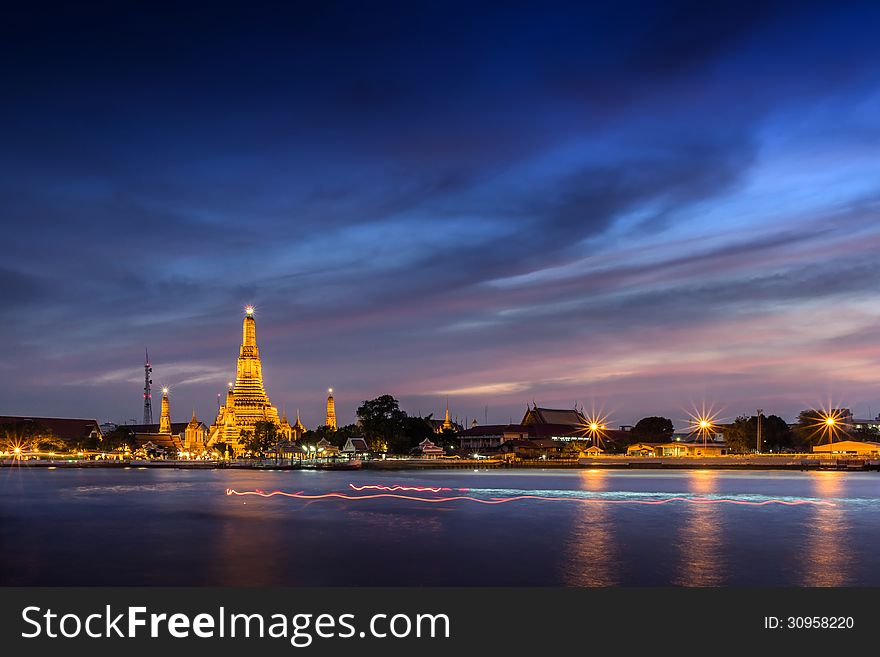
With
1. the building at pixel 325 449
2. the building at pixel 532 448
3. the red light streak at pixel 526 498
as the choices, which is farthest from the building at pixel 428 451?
the red light streak at pixel 526 498

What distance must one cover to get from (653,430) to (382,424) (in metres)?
58.8

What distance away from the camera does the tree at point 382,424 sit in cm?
11231

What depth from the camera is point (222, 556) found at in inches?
1019

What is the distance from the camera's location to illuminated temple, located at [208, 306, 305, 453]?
15488 centimetres

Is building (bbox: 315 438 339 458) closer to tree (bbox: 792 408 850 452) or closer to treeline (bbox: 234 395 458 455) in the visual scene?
treeline (bbox: 234 395 458 455)

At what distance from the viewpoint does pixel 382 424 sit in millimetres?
112250

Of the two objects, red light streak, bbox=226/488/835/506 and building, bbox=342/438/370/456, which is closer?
red light streak, bbox=226/488/835/506

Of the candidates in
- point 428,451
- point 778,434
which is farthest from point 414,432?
point 778,434

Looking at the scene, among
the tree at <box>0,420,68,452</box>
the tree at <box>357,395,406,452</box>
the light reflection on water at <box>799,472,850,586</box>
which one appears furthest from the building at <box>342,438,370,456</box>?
the tree at <box>0,420,68,452</box>

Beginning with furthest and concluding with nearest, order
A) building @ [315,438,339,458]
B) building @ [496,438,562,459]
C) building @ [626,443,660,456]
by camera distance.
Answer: building @ [496,438,562,459], building @ [626,443,660,456], building @ [315,438,339,458]

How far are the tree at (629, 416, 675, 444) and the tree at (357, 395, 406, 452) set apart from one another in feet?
173

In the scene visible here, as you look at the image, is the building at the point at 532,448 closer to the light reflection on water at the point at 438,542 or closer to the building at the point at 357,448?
the building at the point at 357,448

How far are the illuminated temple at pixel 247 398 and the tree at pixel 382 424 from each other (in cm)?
4645

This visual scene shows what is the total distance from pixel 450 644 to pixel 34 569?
1527 cm
